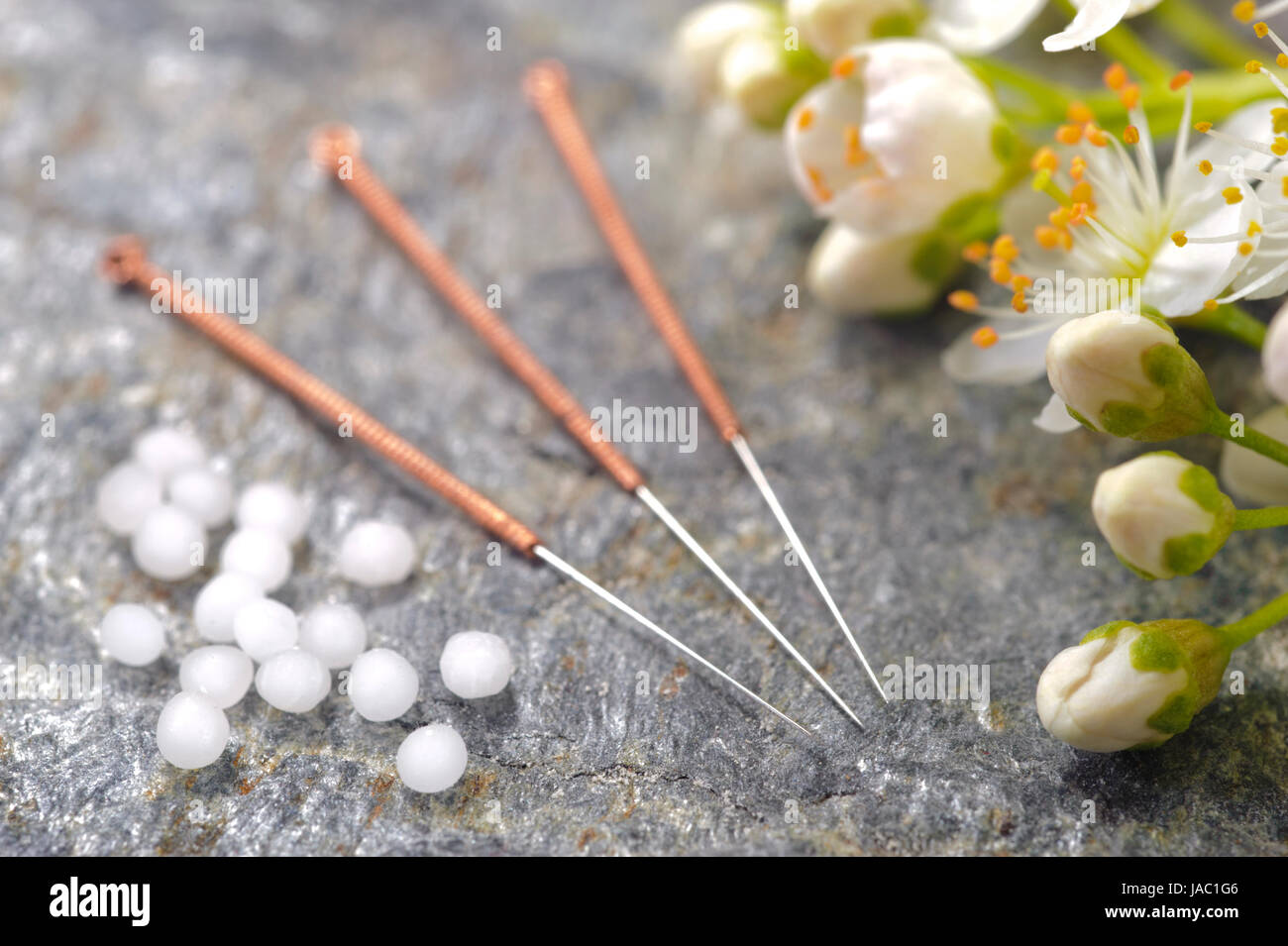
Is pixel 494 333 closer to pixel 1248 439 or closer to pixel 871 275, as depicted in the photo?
pixel 871 275

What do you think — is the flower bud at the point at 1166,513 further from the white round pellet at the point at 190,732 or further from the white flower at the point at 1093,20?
the white round pellet at the point at 190,732

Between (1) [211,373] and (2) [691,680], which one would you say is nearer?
(2) [691,680]

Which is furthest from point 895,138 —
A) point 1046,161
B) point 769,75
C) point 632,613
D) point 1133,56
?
point 632,613

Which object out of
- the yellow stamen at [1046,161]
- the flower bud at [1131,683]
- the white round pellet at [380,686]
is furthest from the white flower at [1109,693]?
the white round pellet at [380,686]

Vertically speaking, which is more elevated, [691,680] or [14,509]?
[14,509]
